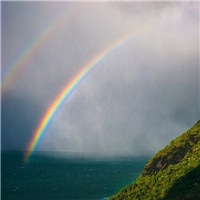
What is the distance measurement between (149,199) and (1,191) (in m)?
108

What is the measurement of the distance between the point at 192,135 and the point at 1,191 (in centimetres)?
10083

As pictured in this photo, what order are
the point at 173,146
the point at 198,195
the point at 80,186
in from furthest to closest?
the point at 80,186
the point at 173,146
the point at 198,195

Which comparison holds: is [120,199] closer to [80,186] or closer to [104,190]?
[104,190]

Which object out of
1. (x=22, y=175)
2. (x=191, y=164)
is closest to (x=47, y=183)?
(x=22, y=175)

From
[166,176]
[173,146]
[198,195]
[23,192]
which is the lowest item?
[198,195]

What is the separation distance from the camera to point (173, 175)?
4847 centimetres

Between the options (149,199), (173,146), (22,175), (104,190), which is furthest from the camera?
(22,175)

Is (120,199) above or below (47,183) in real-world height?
below

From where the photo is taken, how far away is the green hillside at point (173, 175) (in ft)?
137

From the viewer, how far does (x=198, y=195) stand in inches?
1467

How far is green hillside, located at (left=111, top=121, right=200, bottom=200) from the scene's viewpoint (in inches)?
1644

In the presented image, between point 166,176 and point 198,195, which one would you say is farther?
point 166,176

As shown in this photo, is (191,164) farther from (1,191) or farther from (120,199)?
(1,191)

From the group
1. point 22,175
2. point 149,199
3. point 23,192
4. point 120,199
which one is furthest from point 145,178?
point 22,175
